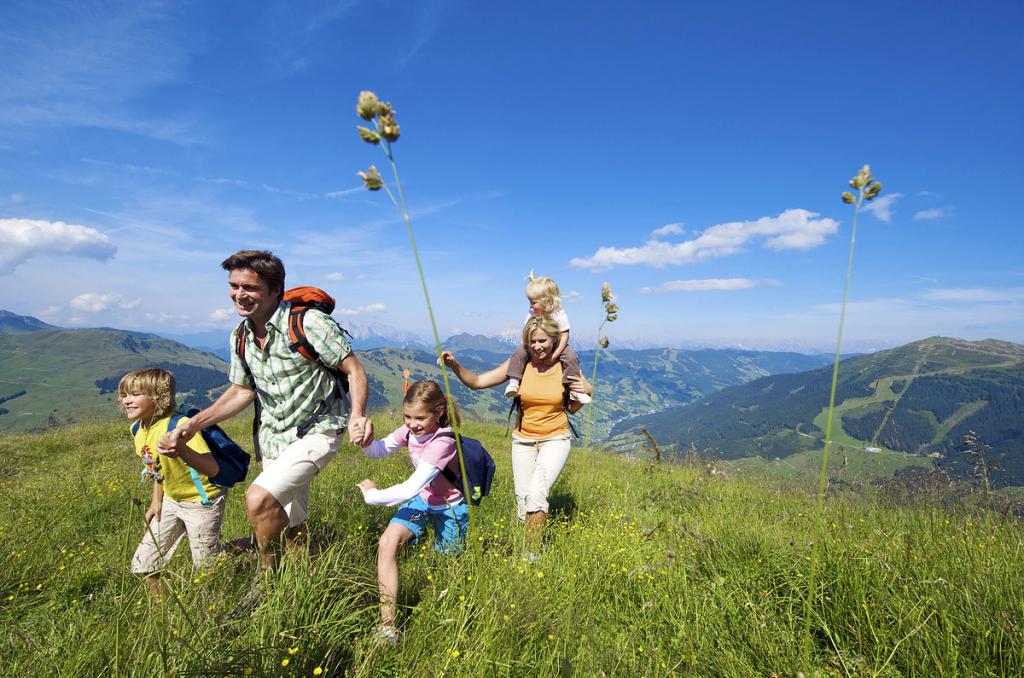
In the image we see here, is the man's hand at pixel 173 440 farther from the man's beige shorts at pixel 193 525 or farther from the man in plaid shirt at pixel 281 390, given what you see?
the man's beige shorts at pixel 193 525

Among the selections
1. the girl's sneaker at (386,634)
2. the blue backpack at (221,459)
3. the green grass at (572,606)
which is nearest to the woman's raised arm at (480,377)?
the green grass at (572,606)

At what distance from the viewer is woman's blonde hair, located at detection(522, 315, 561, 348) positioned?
5125mm

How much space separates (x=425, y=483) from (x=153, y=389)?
2.54 metres

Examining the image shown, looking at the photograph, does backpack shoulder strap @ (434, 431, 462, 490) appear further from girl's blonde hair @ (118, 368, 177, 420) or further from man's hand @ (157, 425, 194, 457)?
girl's blonde hair @ (118, 368, 177, 420)

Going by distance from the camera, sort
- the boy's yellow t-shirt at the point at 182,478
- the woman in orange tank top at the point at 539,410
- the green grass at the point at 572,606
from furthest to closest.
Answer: the woman in orange tank top at the point at 539,410 < the boy's yellow t-shirt at the point at 182,478 < the green grass at the point at 572,606

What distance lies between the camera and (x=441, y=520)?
4.10 meters

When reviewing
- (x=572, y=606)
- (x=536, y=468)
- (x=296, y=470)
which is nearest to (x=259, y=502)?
(x=296, y=470)

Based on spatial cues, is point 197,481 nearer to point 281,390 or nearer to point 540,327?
point 281,390

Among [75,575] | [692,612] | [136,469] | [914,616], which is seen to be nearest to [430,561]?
[692,612]

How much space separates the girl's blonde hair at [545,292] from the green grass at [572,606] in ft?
7.83

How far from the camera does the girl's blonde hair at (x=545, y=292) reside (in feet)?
17.3

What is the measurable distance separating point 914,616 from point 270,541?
4.02 meters

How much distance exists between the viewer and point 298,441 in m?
3.68

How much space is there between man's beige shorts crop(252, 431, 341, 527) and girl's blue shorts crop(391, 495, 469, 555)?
77 centimetres
